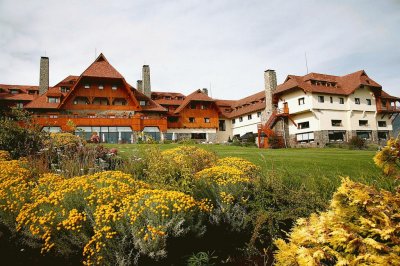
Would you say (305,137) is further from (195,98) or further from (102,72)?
(102,72)

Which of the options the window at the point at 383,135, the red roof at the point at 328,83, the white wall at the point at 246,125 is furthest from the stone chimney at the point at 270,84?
the window at the point at 383,135

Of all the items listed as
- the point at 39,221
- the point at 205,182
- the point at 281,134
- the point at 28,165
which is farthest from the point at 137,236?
the point at 281,134

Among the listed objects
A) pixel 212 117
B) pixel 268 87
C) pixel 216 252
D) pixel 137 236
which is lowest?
pixel 216 252

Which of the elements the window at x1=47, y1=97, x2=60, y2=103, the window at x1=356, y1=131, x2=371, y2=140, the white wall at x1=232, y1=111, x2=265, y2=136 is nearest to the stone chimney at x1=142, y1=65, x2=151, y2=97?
the window at x1=47, y1=97, x2=60, y2=103

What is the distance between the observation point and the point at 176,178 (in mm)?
6938

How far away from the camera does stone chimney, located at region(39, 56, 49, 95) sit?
3966 centimetres

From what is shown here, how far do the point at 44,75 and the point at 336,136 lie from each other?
40271 millimetres

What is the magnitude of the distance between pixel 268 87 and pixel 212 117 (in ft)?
36.8

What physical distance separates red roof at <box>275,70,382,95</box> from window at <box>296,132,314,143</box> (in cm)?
550

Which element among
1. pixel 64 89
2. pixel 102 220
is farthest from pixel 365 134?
pixel 102 220

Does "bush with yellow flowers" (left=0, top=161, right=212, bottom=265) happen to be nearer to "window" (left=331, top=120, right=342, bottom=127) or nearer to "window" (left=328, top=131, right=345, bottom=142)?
"window" (left=328, top=131, right=345, bottom=142)

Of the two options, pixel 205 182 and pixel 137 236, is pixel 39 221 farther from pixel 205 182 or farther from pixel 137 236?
pixel 205 182

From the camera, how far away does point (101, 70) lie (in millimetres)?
37938

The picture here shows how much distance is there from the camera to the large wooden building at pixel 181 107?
35.5 metres
